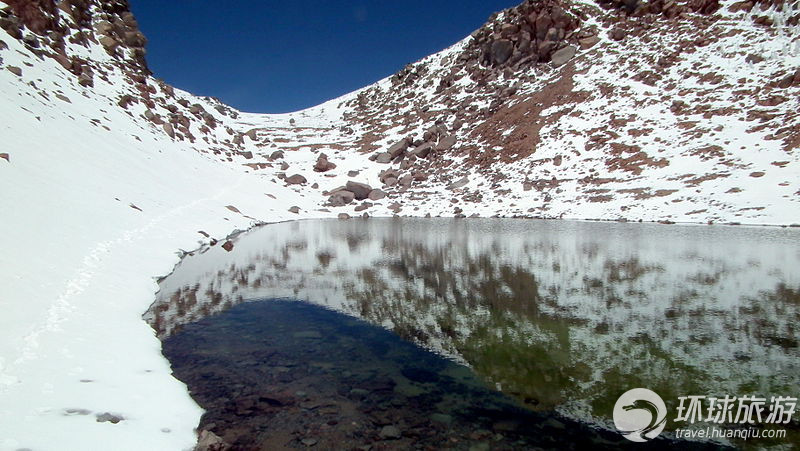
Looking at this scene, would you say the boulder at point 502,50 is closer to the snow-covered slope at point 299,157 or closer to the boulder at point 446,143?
the snow-covered slope at point 299,157

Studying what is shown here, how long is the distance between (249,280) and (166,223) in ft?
31.5

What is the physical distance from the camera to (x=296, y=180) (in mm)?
59938

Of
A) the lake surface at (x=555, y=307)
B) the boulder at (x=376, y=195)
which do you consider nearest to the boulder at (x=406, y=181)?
the boulder at (x=376, y=195)

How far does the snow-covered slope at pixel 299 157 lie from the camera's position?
7.61 meters

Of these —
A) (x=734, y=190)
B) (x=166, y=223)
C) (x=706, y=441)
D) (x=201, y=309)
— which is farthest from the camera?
(x=734, y=190)

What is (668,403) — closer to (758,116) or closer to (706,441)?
(706,441)

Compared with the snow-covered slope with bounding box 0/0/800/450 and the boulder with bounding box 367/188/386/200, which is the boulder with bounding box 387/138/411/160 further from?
the boulder with bounding box 367/188/386/200

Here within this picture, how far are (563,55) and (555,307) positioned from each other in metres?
69.8

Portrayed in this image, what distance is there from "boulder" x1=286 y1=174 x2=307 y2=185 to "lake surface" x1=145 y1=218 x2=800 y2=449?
112 ft

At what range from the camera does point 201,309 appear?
1316 cm

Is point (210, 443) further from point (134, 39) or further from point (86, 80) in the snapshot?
point (134, 39)

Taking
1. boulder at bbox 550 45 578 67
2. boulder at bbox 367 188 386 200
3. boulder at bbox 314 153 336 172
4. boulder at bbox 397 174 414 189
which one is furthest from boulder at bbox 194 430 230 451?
boulder at bbox 550 45 578 67

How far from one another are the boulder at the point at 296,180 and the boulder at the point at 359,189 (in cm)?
781

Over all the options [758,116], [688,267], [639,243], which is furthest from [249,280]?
[758,116]
